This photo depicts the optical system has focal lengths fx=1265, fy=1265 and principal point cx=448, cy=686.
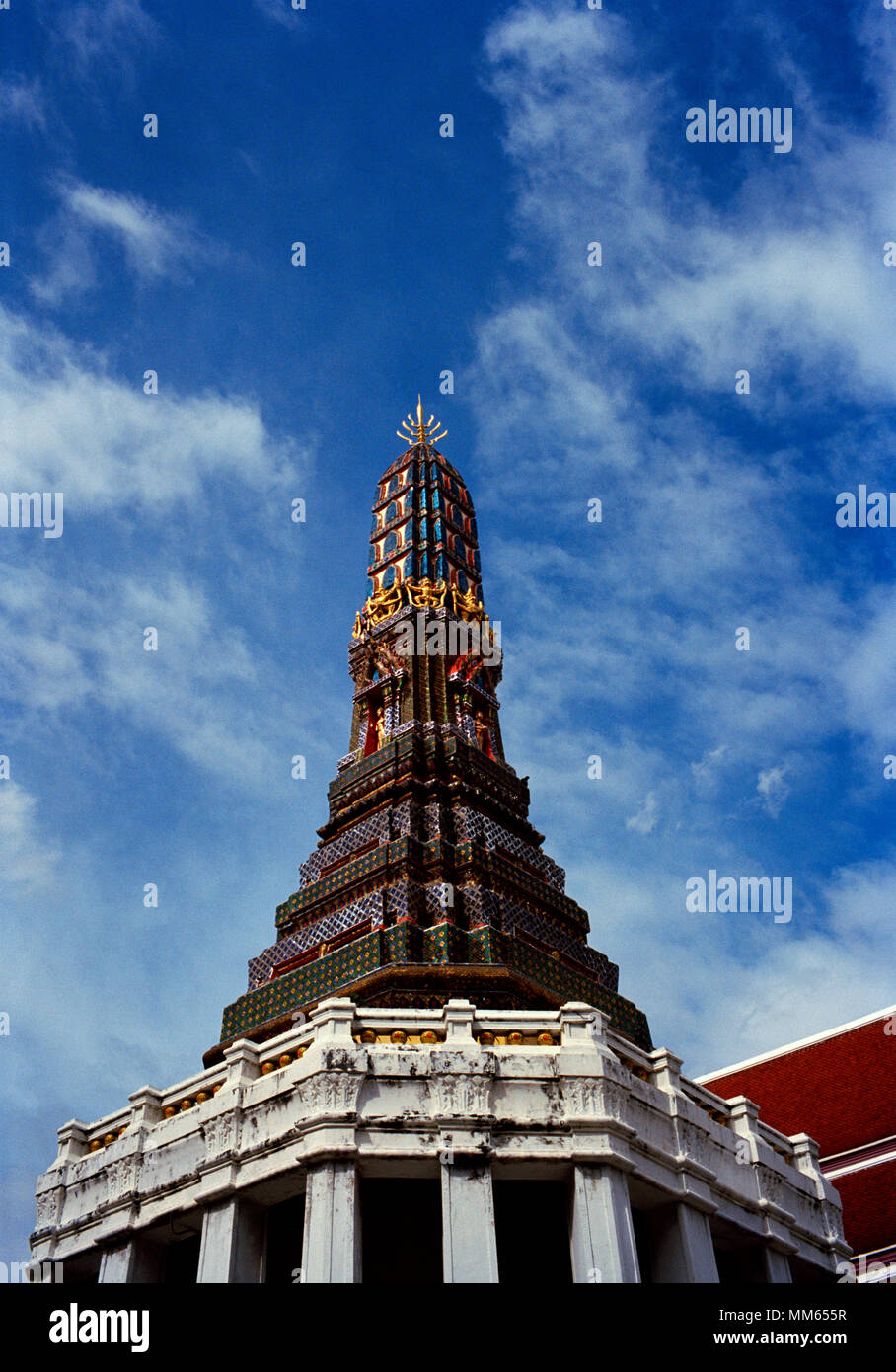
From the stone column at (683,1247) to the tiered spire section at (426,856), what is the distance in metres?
7.62

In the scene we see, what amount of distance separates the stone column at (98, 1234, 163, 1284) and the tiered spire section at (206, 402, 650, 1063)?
26.7 feet

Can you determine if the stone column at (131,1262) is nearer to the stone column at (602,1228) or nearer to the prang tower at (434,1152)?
the prang tower at (434,1152)

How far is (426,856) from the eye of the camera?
34406 mm

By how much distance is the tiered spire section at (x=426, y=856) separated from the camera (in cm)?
3055

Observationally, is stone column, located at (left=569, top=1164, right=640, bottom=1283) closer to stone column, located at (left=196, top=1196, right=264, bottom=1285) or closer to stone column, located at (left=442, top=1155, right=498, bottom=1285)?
stone column, located at (left=442, top=1155, right=498, bottom=1285)

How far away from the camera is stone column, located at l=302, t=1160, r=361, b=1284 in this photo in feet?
63.2

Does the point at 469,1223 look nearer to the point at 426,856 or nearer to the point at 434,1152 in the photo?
the point at 434,1152

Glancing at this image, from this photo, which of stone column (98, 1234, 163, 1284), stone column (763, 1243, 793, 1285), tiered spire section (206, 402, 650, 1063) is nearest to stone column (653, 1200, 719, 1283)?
stone column (763, 1243, 793, 1285)

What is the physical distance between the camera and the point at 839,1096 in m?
36.5

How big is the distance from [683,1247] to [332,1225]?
6547mm

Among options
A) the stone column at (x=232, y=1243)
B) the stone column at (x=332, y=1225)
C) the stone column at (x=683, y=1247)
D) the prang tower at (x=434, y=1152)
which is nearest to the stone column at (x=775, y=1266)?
the prang tower at (x=434, y=1152)
